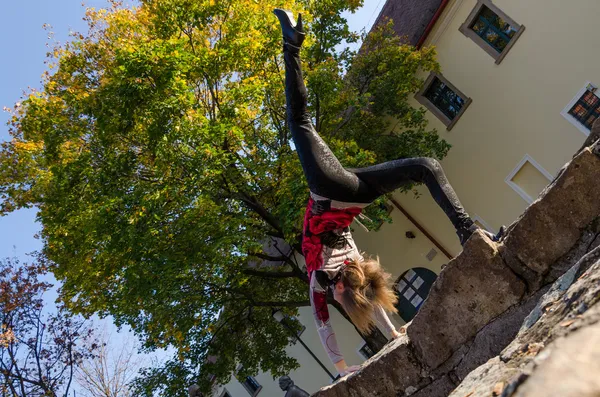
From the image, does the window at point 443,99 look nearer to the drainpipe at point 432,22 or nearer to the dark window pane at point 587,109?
the drainpipe at point 432,22

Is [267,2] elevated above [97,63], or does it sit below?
below

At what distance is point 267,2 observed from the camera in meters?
12.6

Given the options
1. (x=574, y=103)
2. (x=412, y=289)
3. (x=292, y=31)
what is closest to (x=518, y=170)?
(x=574, y=103)

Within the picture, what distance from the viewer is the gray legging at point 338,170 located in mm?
4270

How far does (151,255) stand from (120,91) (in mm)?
3418

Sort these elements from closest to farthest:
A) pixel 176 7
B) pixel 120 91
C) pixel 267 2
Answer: pixel 120 91 < pixel 176 7 < pixel 267 2

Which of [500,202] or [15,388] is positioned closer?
[500,202]

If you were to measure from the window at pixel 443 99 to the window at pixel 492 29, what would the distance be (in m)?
1.37

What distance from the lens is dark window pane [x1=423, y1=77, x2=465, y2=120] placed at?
47.3 ft

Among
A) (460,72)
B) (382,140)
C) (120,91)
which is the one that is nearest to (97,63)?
(120,91)

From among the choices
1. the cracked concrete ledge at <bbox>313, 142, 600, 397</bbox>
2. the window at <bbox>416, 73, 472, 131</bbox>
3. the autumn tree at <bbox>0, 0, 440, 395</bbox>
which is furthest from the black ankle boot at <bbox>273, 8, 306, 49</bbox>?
the window at <bbox>416, 73, 472, 131</bbox>

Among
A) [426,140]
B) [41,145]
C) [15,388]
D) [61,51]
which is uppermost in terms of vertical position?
[61,51]

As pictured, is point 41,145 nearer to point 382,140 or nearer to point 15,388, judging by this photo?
point 382,140

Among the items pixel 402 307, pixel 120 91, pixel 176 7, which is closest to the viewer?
pixel 120 91
